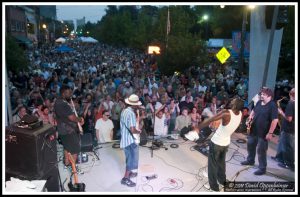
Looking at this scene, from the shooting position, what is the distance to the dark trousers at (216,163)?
17.5 ft

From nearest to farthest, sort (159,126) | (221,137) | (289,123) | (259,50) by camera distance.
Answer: (221,137), (289,123), (159,126), (259,50)

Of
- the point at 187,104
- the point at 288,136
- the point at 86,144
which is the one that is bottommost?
the point at 86,144

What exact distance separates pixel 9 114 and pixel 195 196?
3.72 m

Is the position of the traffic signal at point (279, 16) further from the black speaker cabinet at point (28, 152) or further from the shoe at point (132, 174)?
the black speaker cabinet at point (28, 152)

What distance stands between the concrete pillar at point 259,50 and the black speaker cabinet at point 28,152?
7.54 metres

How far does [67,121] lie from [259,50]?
701 centimetres

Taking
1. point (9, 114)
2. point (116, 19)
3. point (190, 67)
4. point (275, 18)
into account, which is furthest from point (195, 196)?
point (116, 19)

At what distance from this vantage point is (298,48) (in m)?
4.73

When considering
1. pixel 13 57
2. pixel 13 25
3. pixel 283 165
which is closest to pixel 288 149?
pixel 283 165

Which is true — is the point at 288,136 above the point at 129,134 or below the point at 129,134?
below

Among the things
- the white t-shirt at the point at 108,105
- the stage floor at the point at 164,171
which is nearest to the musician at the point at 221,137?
the stage floor at the point at 164,171

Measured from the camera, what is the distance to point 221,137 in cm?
521

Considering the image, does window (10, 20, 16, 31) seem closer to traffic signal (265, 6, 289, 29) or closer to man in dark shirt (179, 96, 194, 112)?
man in dark shirt (179, 96, 194, 112)

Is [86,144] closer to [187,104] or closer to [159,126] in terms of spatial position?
[159,126]
